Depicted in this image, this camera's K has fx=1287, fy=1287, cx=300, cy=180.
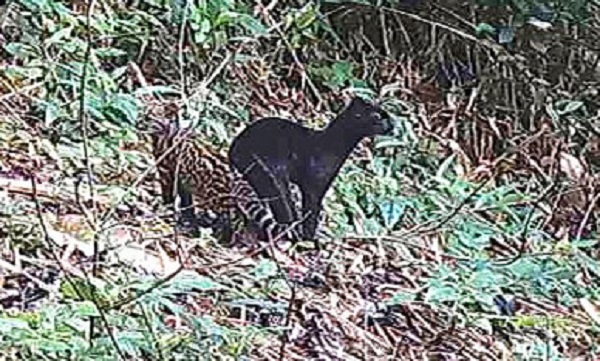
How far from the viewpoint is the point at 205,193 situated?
2.84m

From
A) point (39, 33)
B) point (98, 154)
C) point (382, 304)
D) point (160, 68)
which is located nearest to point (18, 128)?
point (98, 154)

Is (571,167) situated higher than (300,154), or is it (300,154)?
(300,154)

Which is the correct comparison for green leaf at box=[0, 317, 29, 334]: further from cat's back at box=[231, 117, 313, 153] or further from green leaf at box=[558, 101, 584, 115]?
green leaf at box=[558, 101, 584, 115]

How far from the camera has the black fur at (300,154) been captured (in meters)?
2.67

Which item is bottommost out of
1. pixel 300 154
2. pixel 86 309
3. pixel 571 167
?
pixel 571 167

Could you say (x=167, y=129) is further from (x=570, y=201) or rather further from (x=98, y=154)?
(x=570, y=201)

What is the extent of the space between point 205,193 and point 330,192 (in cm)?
51

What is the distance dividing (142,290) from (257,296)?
44 cm

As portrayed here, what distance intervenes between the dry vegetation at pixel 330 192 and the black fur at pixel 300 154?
114mm

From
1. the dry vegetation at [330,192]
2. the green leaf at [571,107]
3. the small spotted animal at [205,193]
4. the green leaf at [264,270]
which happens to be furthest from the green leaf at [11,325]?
the green leaf at [571,107]

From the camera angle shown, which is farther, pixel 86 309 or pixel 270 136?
pixel 270 136

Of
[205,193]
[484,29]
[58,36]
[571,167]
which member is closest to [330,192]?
[205,193]

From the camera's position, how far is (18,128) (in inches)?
128

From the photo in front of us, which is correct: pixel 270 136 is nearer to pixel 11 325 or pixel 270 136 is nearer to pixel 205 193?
pixel 205 193
